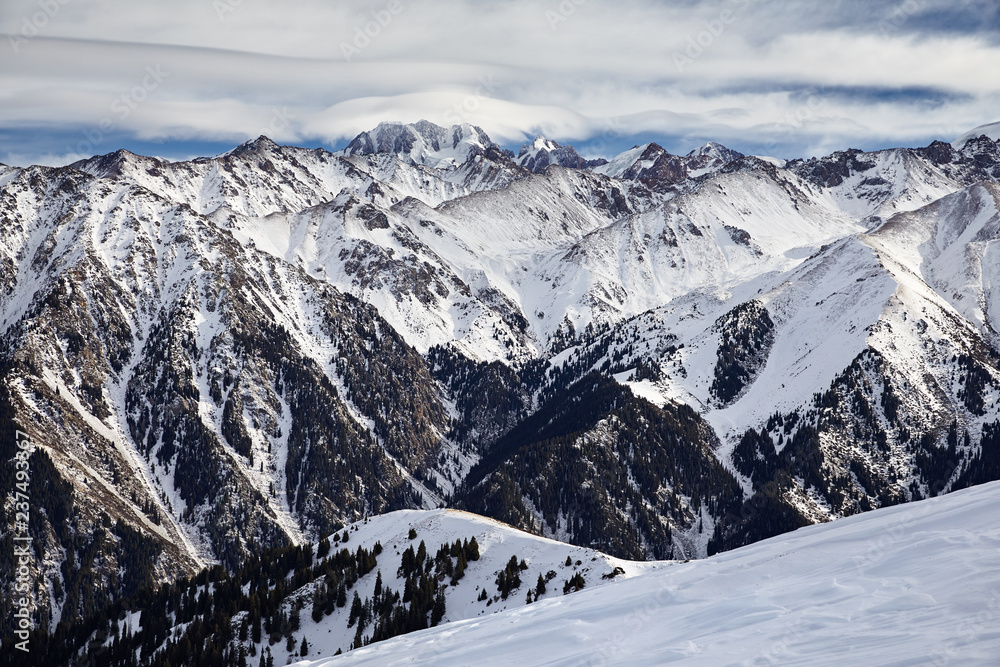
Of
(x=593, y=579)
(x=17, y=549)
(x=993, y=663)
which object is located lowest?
(x=593, y=579)

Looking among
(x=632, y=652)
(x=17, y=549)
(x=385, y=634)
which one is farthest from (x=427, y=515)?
(x=17, y=549)

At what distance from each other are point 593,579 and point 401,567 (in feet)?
103

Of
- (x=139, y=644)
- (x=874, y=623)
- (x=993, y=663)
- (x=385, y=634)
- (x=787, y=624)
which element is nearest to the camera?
(x=993, y=663)

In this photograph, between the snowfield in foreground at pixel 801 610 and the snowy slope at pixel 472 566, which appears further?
the snowy slope at pixel 472 566

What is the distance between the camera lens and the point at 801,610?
29.5 metres

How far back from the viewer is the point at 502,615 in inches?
1827

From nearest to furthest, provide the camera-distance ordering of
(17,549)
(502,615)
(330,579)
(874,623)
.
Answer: (874,623) → (502,615) → (330,579) → (17,549)

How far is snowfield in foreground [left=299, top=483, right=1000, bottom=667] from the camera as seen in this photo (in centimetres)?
2467

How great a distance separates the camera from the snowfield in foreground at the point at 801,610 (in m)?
24.7

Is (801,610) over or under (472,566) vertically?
over

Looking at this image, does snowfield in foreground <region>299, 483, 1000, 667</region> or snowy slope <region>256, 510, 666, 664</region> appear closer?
snowfield in foreground <region>299, 483, 1000, 667</region>

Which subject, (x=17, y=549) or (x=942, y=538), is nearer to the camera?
(x=942, y=538)

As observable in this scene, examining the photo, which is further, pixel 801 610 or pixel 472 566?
pixel 472 566

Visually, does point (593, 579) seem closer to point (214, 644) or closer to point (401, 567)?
point (401, 567)
